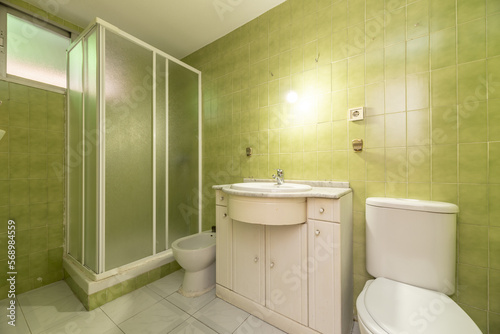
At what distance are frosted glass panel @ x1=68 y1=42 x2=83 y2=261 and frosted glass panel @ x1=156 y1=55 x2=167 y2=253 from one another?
0.60m

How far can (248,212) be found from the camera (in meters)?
1.24

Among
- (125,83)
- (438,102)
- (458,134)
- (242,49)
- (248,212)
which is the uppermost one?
(242,49)

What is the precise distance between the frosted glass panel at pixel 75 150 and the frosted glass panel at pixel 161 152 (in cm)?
60

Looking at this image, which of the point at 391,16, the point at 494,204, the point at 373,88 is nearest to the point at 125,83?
the point at 373,88

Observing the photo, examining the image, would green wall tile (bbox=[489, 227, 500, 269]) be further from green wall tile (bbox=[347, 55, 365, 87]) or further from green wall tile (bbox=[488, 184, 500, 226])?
green wall tile (bbox=[347, 55, 365, 87])

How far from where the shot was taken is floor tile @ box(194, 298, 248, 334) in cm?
133

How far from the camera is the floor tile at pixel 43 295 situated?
5.01 ft

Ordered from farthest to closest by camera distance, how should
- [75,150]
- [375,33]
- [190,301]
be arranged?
1. [75,150]
2. [190,301]
3. [375,33]

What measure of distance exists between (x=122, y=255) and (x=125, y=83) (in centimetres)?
144

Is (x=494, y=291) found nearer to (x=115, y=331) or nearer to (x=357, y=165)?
(x=357, y=165)

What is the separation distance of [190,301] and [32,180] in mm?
1702

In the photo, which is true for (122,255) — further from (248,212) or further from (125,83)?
(125,83)

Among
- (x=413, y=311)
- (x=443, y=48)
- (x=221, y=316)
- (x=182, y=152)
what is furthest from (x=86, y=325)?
(x=443, y=48)

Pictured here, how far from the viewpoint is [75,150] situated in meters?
1.81
